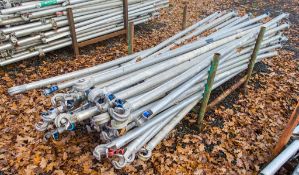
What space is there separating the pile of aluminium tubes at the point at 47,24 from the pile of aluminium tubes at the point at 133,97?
3.06 meters

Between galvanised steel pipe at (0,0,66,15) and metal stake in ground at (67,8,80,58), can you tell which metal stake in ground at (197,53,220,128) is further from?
galvanised steel pipe at (0,0,66,15)

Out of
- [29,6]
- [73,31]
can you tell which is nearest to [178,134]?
[73,31]

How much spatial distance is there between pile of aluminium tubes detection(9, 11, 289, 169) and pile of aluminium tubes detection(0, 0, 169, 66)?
121 inches

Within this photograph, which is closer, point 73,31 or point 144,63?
point 144,63

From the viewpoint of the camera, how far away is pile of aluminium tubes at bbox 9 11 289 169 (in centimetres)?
410

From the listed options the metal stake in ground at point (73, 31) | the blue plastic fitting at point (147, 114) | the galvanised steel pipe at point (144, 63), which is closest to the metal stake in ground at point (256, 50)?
the galvanised steel pipe at point (144, 63)

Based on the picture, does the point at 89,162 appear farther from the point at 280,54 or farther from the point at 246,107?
the point at 280,54

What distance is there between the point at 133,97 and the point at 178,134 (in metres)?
1.74

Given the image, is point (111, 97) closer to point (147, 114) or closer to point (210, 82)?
point (147, 114)

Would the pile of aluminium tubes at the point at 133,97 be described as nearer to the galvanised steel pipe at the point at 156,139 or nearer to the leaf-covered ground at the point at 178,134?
the galvanised steel pipe at the point at 156,139

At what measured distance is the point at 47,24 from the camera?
25.1ft

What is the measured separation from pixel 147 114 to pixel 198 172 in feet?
5.35

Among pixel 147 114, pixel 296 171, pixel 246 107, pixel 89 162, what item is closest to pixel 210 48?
pixel 246 107

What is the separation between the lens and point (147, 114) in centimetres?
435
